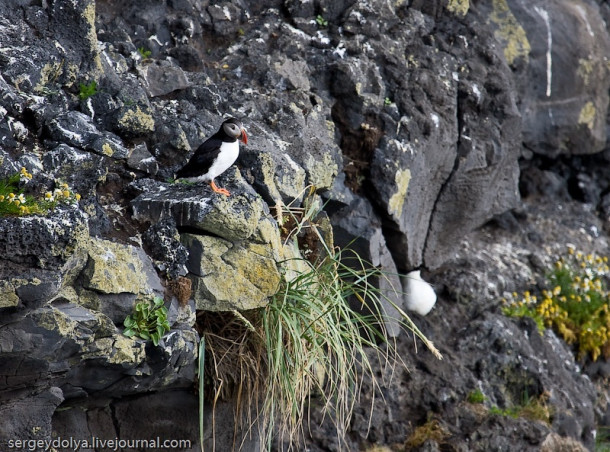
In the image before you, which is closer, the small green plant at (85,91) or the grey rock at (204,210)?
the grey rock at (204,210)

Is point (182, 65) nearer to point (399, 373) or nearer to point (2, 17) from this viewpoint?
point (2, 17)

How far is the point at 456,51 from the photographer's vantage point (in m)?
6.57

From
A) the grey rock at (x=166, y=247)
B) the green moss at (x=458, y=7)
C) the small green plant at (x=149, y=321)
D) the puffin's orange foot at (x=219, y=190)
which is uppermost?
the green moss at (x=458, y=7)

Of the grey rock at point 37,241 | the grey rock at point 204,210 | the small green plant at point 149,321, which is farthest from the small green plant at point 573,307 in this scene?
the grey rock at point 37,241

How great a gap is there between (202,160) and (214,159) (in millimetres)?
63

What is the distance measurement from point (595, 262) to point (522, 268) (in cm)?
95

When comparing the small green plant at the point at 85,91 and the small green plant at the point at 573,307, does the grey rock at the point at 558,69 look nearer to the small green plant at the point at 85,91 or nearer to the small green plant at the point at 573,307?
the small green plant at the point at 573,307

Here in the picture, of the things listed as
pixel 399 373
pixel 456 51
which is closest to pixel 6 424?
pixel 399 373

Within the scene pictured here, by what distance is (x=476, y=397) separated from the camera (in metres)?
5.97

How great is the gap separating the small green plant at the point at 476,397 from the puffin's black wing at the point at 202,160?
119 inches

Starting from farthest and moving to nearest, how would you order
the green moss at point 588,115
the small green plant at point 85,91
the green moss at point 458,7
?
the green moss at point 588,115
the green moss at point 458,7
the small green plant at point 85,91

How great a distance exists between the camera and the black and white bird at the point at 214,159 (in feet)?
13.5

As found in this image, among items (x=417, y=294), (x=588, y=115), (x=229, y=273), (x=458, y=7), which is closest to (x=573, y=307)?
(x=417, y=294)

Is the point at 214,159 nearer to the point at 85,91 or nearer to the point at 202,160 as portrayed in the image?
the point at 202,160
